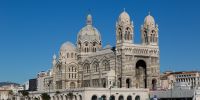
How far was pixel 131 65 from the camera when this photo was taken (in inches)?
5187

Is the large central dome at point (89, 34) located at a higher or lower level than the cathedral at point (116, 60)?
higher

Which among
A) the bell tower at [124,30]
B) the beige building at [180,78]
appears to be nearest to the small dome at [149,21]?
the bell tower at [124,30]

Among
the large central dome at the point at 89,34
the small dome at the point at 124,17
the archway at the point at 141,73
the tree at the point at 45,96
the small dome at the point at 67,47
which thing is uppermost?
the small dome at the point at 124,17

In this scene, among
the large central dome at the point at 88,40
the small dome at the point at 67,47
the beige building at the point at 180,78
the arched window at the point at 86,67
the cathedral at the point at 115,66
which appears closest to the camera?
the cathedral at the point at 115,66

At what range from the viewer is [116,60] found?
132125 millimetres

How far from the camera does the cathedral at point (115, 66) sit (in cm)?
13012

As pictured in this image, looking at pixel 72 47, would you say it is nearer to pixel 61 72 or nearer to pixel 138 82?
pixel 61 72

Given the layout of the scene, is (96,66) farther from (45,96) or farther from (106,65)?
(45,96)

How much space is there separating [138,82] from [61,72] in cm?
2764

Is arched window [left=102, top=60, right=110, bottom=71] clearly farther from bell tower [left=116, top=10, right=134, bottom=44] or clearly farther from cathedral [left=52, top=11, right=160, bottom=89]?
bell tower [left=116, top=10, right=134, bottom=44]

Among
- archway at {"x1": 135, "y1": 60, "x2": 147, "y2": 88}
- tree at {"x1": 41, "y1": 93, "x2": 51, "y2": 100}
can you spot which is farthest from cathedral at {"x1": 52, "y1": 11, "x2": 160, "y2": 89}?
tree at {"x1": 41, "y1": 93, "x2": 51, "y2": 100}

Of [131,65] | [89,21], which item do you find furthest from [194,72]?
[131,65]

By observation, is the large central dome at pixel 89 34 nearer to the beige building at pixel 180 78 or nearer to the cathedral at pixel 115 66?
the cathedral at pixel 115 66

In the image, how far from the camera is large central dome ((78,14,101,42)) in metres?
152
